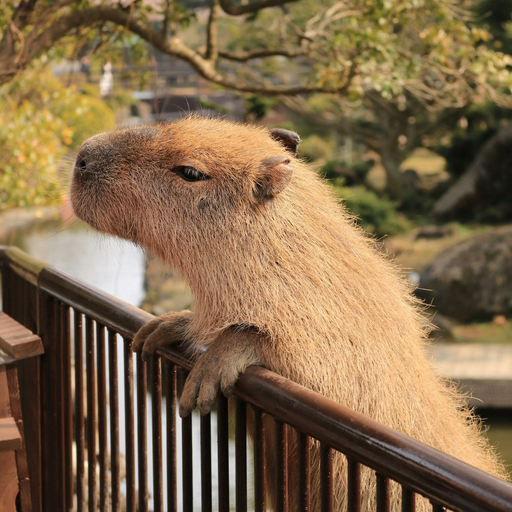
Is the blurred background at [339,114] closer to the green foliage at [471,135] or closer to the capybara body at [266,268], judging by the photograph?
the green foliage at [471,135]

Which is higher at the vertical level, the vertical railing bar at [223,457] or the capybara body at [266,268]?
the capybara body at [266,268]

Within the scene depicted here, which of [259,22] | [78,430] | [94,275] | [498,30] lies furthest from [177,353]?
[498,30]

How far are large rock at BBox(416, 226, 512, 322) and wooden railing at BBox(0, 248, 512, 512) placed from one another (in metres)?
8.15

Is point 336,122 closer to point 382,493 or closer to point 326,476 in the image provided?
point 326,476

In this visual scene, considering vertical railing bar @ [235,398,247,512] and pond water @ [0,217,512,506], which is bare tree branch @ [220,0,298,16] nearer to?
vertical railing bar @ [235,398,247,512]

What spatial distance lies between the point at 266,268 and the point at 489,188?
1361 centimetres

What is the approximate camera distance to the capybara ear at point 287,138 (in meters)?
2.09

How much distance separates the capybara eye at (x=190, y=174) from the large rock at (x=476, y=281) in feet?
28.3

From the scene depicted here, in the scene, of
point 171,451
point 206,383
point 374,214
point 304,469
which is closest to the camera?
point 304,469

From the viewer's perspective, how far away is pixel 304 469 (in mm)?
1352

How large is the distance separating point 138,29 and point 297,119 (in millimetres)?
16166

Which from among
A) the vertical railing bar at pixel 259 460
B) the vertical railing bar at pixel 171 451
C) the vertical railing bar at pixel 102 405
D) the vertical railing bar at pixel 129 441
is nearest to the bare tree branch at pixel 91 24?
the vertical railing bar at pixel 102 405

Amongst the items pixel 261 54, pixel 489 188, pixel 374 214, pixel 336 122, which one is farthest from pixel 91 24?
pixel 336 122

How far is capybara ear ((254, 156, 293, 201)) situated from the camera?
5.94ft
